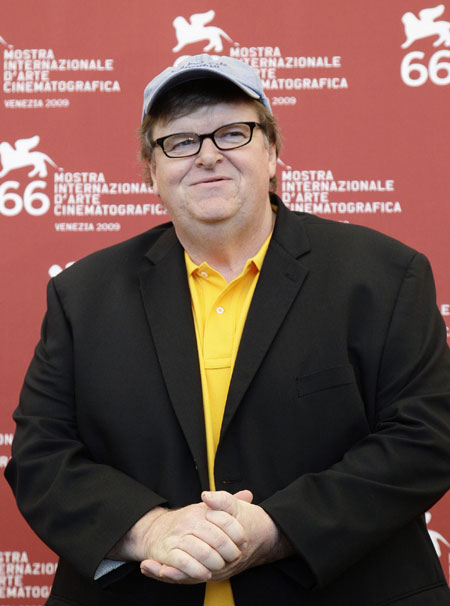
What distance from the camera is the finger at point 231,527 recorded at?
1.37 metres

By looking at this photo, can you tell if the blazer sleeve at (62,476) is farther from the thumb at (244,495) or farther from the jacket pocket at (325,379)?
the jacket pocket at (325,379)

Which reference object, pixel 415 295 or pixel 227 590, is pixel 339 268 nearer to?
pixel 415 295

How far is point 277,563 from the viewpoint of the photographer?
1477mm

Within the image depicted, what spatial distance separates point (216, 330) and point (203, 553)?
48 cm

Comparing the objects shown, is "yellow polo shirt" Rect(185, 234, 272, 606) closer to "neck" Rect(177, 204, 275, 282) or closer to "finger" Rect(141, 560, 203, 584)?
"neck" Rect(177, 204, 275, 282)

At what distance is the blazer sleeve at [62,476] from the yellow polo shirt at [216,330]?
0.63 feet

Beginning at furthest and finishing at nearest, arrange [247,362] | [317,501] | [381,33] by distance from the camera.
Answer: [381,33]
[247,362]
[317,501]

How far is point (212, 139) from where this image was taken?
5.49 feet

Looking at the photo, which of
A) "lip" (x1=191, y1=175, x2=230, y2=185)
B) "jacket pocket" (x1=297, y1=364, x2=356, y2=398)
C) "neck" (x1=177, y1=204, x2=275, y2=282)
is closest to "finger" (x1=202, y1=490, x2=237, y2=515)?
"jacket pocket" (x1=297, y1=364, x2=356, y2=398)

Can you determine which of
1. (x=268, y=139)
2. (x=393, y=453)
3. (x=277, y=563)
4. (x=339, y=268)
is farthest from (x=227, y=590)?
(x=268, y=139)

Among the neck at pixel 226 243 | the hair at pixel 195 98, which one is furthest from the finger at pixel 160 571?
the hair at pixel 195 98

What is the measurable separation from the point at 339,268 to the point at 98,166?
116 centimetres

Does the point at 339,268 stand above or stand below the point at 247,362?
above

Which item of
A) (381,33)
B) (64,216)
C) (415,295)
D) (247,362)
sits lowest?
(247,362)
